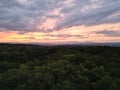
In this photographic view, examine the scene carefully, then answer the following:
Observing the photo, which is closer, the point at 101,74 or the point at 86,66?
the point at 101,74

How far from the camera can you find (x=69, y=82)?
1798 cm

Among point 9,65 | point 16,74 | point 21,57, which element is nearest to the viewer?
point 16,74

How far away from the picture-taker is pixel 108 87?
59.9ft

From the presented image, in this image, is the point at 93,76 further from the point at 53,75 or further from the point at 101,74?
the point at 53,75

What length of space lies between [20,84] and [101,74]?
30.2ft

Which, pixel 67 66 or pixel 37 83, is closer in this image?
pixel 37 83

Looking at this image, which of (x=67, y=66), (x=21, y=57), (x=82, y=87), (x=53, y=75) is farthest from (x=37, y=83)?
(x=21, y=57)

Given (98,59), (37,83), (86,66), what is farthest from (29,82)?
(98,59)

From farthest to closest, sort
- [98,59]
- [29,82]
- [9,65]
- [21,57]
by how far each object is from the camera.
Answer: [21,57] < [98,59] < [9,65] < [29,82]

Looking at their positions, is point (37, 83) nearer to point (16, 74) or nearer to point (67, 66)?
point (16, 74)

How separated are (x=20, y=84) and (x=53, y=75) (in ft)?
11.5

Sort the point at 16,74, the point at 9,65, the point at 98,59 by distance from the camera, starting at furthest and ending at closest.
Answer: the point at 98,59 < the point at 9,65 < the point at 16,74

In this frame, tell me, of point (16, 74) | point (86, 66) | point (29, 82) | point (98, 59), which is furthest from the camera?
point (98, 59)

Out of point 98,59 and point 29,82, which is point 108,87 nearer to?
point 29,82
